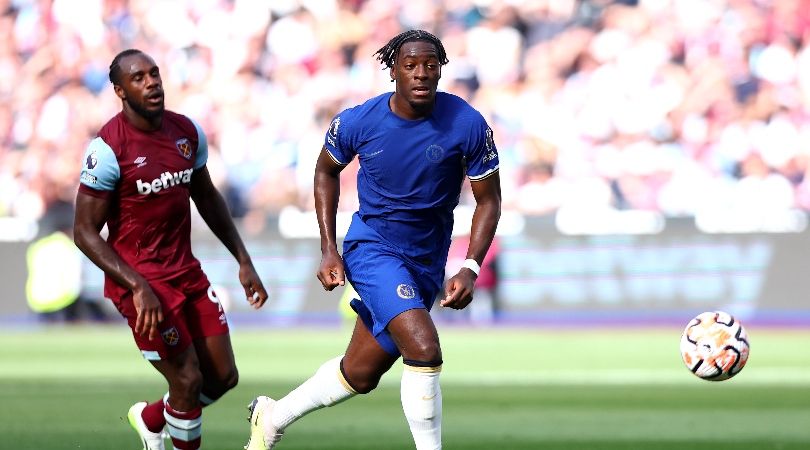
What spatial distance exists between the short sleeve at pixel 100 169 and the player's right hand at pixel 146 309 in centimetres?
56

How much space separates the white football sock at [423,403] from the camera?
6488 millimetres

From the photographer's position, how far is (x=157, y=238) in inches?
287

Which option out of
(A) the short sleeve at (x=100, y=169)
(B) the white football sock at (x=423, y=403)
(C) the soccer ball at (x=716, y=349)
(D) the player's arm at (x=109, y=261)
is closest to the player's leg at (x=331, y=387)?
(B) the white football sock at (x=423, y=403)

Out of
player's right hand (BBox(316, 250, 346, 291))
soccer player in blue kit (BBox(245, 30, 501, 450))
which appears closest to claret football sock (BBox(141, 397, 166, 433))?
soccer player in blue kit (BBox(245, 30, 501, 450))

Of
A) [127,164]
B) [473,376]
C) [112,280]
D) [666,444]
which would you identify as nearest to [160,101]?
[127,164]

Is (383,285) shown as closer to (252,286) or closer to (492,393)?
(252,286)

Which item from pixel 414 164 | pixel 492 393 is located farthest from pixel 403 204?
pixel 492 393

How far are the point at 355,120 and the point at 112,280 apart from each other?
1557 mm

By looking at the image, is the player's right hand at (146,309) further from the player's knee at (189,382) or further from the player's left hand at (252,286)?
the player's left hand at (252,286)

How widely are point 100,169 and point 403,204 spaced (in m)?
1.56

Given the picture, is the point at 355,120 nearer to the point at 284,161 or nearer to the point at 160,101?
the point at 160,101

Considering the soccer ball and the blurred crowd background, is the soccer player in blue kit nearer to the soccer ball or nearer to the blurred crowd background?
the soccer ball

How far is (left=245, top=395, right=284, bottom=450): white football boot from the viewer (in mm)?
7445

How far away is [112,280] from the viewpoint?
7.21 m
